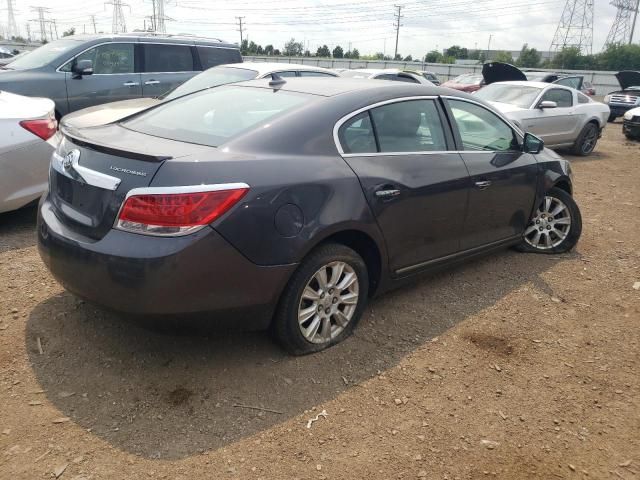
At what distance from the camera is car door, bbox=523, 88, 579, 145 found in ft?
33.1

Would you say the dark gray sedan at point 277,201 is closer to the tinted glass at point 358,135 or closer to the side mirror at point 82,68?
the tinted glass at point 358,135

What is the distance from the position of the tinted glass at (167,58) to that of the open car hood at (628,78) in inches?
668

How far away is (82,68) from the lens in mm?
8047

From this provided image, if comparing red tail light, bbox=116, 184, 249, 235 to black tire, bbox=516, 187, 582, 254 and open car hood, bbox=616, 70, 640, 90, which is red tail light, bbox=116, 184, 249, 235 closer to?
black tire, bbox=516, 187, 582, 254

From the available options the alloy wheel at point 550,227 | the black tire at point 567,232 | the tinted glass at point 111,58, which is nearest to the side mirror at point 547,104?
the black tire at point 567,232

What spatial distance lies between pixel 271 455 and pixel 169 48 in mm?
8407

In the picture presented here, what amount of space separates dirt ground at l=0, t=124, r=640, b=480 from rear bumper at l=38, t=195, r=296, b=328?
19cm

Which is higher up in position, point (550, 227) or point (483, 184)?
point (483, 184)

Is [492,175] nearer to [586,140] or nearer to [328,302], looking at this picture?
[328,302]

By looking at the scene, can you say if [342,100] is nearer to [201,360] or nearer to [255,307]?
[255,307]

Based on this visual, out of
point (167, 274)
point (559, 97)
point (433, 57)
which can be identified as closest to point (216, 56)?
point (559, 97)

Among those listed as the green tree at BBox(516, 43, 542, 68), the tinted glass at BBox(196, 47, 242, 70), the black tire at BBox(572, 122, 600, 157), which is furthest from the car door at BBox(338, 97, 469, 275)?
the green tree at BBox(516, 43, 542, 68)

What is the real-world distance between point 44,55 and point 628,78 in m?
20.2

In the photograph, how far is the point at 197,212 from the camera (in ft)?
8.45
